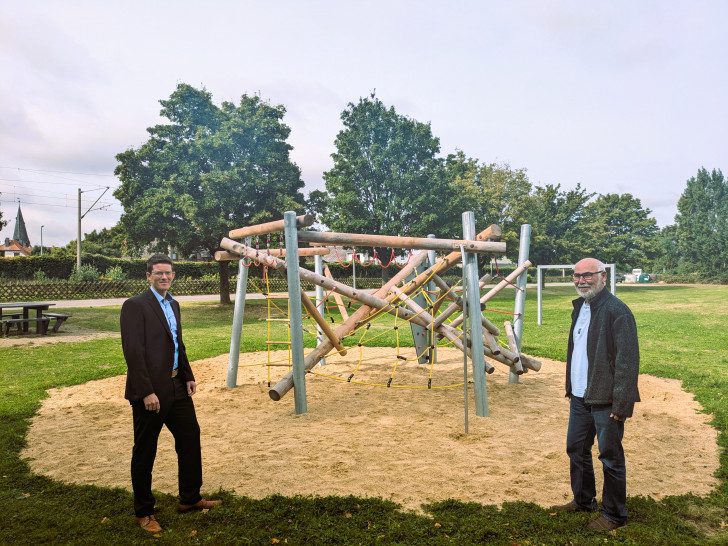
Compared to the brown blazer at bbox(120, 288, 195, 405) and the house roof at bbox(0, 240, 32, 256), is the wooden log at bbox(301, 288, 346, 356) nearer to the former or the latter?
the brown blazer at bbox(120, 288, 195, 405)

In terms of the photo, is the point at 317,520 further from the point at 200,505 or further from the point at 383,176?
the point at 383,176

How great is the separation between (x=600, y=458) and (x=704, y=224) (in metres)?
68.7

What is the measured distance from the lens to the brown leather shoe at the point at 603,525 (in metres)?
3.29

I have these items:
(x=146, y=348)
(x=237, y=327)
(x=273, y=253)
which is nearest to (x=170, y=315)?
(x=146, y=348)

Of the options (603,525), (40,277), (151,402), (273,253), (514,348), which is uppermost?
(40,277)

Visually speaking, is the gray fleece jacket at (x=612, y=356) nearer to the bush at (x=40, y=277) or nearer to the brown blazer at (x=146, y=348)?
the brown blazer at (x=146, y=348)

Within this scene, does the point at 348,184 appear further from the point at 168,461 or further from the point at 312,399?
the point at 168,461

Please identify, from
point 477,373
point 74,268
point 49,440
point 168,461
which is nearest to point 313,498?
point 168,461

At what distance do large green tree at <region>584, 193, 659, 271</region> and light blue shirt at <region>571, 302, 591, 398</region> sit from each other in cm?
4125

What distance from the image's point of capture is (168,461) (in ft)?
15.3

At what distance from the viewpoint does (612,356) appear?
10.8 feet

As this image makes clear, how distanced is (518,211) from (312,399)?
27627 millimetres

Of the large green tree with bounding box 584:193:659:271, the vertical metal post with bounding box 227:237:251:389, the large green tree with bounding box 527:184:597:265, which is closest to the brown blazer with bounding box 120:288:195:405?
the vertical metal post with bounding box 227:237:251:389

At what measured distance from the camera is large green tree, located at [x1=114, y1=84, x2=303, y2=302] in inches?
757
